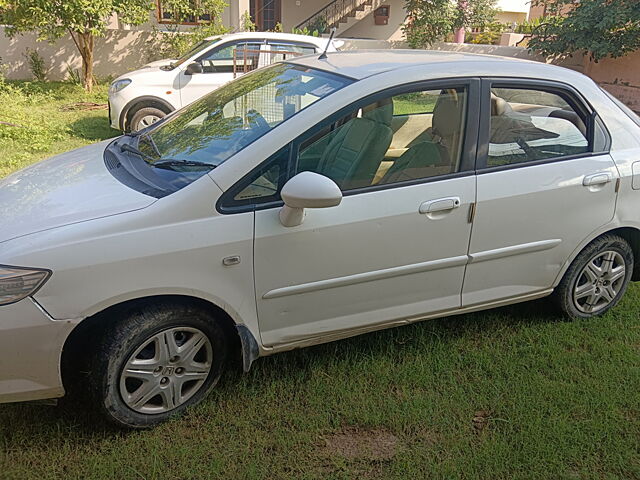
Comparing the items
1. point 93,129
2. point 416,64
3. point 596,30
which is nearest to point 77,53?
point 93,129

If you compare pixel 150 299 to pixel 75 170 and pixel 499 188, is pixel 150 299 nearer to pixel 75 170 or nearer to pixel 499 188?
pixel 75 170

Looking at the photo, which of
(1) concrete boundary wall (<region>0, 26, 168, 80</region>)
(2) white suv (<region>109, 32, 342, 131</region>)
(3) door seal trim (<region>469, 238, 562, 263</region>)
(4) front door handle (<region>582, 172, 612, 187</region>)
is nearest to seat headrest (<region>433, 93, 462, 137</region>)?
(3) door seal trim (<region>469, 238, 562, 263</region>)

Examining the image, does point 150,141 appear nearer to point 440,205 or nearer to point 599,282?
point 440,205

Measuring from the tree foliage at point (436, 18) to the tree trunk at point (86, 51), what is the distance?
8.48 meters

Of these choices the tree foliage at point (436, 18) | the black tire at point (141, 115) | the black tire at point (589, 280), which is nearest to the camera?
the black tire at point (589, 280)

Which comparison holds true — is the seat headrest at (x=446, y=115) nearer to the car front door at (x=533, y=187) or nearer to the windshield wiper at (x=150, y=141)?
the car front door at (x=533, y=187)

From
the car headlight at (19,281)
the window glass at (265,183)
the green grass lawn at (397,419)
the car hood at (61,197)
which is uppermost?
the window glass at (265,183)

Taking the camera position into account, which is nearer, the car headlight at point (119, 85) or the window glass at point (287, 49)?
the car headlight at point (119, 85)

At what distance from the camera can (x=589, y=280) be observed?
3.76 metres

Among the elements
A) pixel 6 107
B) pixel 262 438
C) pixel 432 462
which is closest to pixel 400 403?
pixel 432 462

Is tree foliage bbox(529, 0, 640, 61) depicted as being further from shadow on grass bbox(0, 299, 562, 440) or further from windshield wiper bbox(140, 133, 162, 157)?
windshield wiper bbox(140, 133, 162, 157)

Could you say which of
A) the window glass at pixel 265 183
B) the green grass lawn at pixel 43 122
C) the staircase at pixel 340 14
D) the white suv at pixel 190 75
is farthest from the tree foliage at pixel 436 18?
the window glass at pixel 265 183

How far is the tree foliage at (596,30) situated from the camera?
40.5 ft

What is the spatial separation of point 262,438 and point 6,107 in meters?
9.19
